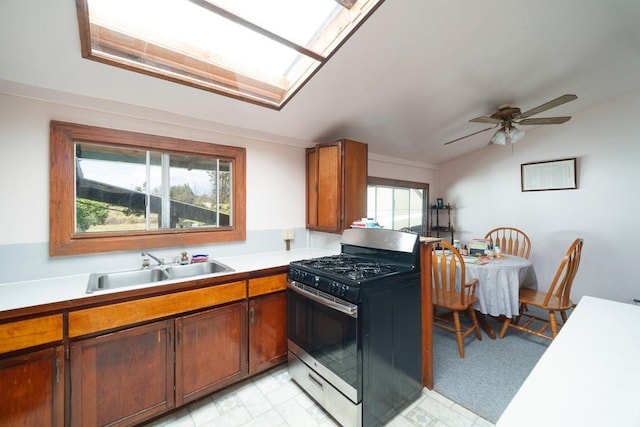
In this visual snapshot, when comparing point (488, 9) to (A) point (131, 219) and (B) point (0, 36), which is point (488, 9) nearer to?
(B) point (0, 36)

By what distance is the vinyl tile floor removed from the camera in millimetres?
1636

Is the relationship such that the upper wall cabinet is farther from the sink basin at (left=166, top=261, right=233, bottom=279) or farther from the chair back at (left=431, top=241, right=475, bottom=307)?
the sink basin at (left=166, top=261, right=233, bottom=279)

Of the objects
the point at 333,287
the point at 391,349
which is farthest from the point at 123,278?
the point at 391,349

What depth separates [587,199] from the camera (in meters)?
3.33

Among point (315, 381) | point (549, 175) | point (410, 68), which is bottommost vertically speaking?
point (315, 381)

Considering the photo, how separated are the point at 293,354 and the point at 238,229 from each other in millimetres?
1192

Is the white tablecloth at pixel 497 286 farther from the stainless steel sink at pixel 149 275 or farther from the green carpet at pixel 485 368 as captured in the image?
the stainless steel sink at pixel 149 275

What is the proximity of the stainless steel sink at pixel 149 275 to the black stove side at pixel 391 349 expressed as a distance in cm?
110

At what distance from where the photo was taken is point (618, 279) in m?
3.15

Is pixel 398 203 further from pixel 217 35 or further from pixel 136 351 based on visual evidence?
pixel 136 351

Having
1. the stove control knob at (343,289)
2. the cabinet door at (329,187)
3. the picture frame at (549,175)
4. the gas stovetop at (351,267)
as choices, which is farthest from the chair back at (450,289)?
the picture frame at (549,175)

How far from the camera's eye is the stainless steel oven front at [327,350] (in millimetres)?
1502

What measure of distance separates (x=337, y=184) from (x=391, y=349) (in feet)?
4.80

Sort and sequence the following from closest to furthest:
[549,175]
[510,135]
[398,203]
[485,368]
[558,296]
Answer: [485,368]
[558,296]
[510,135]
[549,175]
[398,203]
